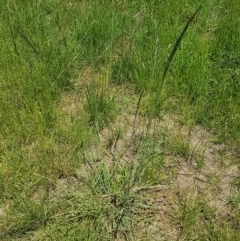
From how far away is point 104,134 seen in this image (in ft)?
8.92

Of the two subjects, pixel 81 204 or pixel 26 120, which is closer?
pixel 81 204

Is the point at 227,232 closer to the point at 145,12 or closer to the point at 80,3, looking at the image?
the point at 145,12

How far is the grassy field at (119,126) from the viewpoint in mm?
2248

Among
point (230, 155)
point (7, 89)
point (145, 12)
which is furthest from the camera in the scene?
point (145, 12)

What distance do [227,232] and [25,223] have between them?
1055mm

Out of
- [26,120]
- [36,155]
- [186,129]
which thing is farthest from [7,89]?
[186,129]

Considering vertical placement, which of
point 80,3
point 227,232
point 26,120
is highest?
point 80,3

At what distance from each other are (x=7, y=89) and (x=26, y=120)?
32 cm

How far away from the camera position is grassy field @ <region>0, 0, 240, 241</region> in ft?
7.38

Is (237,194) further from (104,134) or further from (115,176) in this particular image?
(104,134)

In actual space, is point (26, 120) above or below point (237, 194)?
above

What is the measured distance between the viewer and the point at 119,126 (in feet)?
9.03

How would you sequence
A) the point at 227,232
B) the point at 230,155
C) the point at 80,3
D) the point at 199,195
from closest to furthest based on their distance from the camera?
the point at 227,232 < the point at 199,195 < the point at 230,155 < the point at 80,3

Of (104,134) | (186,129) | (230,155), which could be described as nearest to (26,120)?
(104,134)
